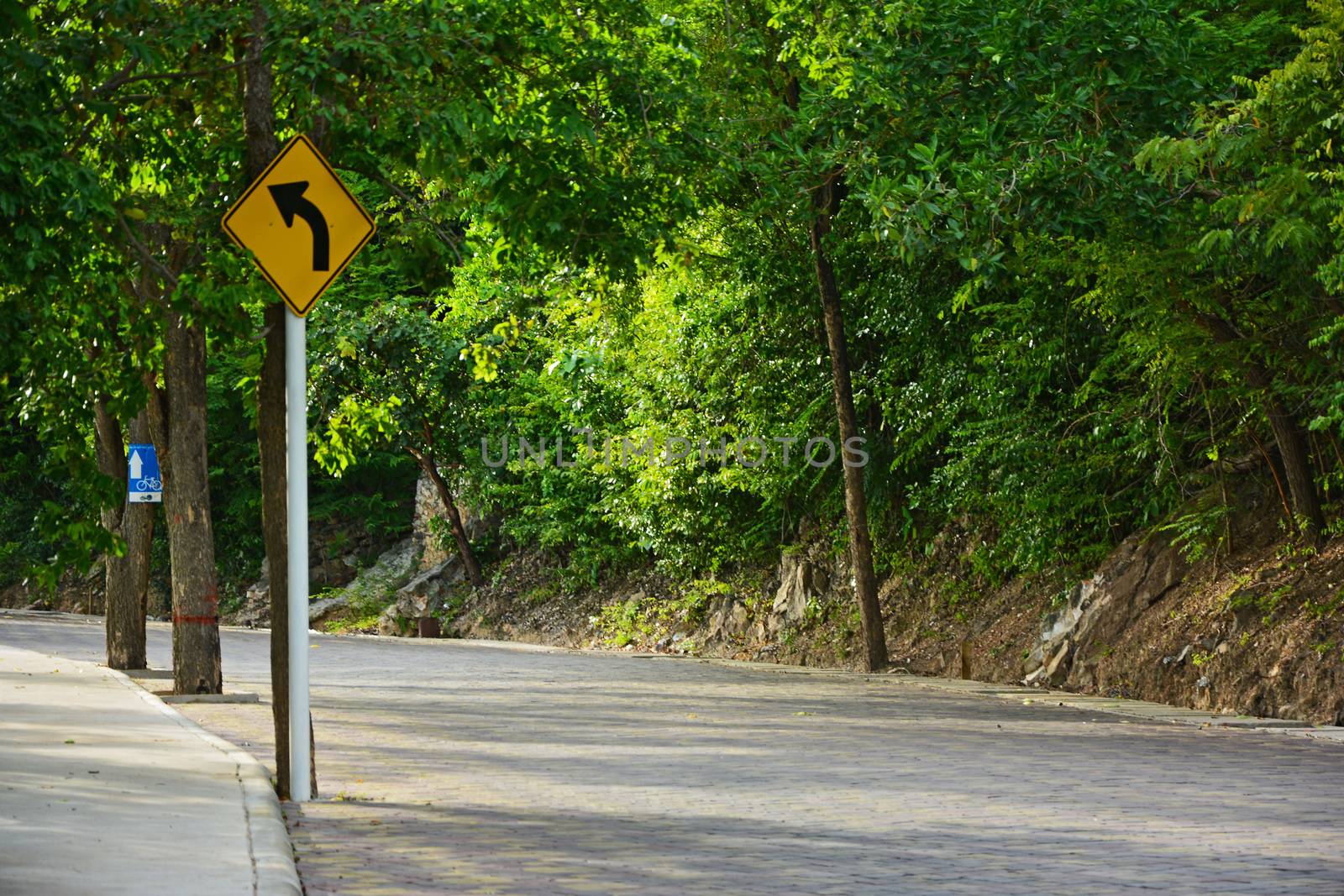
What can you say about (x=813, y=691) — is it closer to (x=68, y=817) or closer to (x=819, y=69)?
(x=819, y=69)

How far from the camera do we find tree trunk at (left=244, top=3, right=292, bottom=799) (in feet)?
39.0

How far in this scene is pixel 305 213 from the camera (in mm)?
11555

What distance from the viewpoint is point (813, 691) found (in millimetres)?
22766

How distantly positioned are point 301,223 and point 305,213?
0.06 meters

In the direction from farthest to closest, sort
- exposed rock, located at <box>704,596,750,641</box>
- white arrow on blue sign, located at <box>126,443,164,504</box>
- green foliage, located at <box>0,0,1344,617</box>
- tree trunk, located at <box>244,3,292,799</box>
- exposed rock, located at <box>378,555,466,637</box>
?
exposed rock, located at <box>378,555,466,637</box> < exposed rock, located at <box>704,596,750,641</box> < white arrow on blue sign, located at <box>126,443,164,504</box> < green foliage, located at <box>0,0,1344,617</box> < tree trunk, located at <box>244,3,292,799</box>

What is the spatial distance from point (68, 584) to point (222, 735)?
1669 inches

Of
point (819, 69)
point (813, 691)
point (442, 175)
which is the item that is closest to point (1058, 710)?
point (813, 691)

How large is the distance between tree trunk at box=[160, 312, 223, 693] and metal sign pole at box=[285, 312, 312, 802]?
9133mm

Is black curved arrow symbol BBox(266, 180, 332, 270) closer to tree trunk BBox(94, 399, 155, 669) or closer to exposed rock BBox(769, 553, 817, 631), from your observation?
tree trunk BBox(94, 399, 155, 669)

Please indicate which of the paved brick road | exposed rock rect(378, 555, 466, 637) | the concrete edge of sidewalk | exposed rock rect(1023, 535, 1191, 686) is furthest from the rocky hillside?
the concrete edge of sidewalk

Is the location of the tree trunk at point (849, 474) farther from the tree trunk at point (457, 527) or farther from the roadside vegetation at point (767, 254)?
the tree trunk at point (457, 527)

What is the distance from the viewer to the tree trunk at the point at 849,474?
26.9 metres

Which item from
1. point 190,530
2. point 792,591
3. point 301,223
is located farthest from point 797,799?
point 792,591

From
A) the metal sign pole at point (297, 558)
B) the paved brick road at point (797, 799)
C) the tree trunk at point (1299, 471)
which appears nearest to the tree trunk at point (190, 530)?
the paved brick road at point (797, 799)
